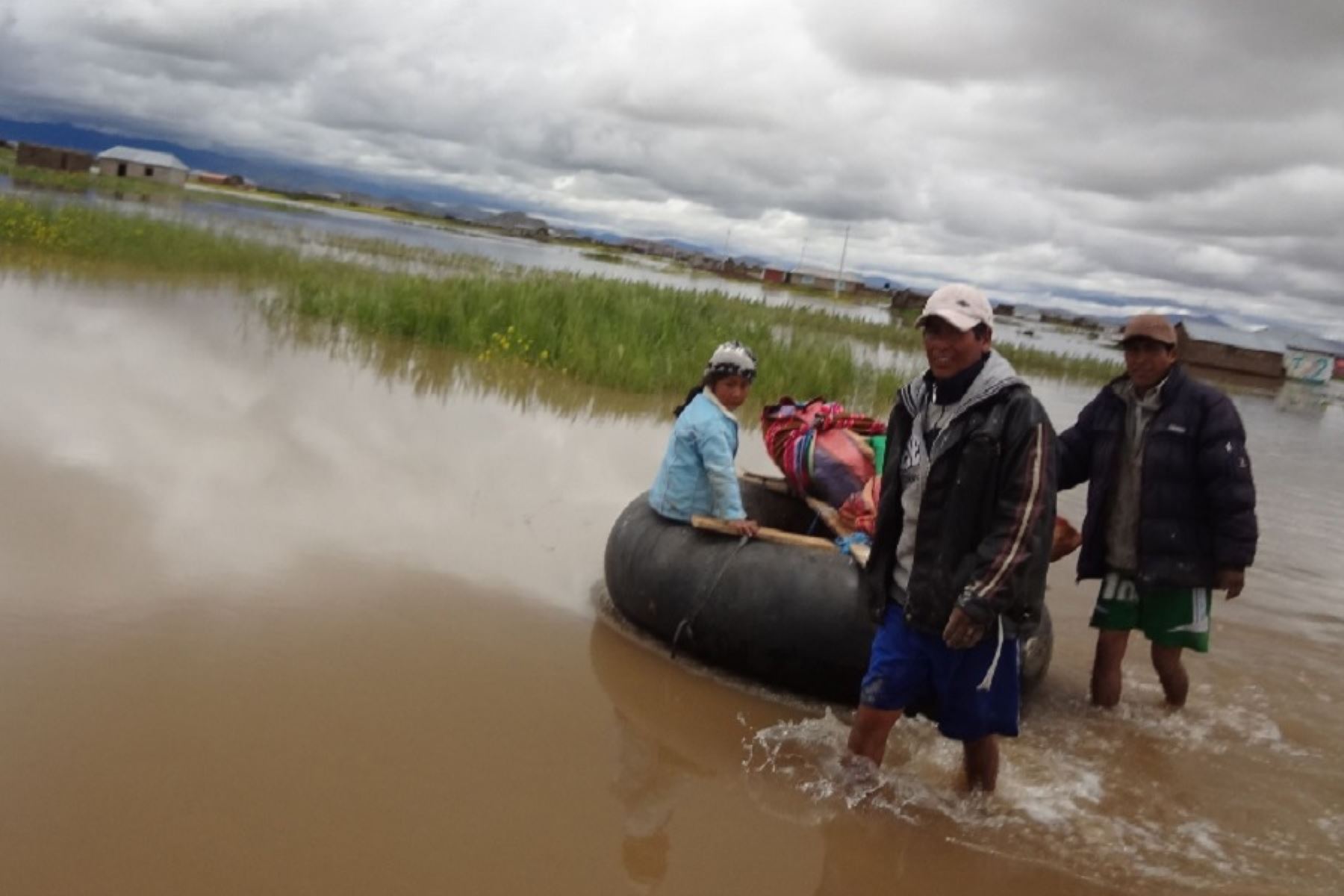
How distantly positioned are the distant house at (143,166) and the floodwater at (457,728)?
250 feet

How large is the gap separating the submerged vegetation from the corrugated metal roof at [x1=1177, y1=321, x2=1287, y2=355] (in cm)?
3261

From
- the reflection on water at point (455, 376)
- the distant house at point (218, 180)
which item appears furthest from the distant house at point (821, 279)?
the reflection on water at point (455, 376)

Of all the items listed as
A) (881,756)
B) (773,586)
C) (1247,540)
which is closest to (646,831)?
(881,756)

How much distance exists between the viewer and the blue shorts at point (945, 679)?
10.7 feet

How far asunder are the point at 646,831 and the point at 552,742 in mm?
606

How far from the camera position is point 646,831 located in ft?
11.0

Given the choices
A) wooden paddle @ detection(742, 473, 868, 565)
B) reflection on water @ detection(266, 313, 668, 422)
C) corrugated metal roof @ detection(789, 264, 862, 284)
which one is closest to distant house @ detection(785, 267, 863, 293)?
corrugated metal roof @ detection(789, 264, 862, 284)

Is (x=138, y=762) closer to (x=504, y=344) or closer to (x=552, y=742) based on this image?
(x=552, y=742)

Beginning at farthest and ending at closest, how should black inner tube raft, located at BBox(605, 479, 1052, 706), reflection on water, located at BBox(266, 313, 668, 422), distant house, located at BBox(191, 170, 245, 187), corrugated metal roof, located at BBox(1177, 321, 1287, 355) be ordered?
distant house, located at BBox(191, 170, 245, 187) < corrugated metal roof, located at BBox(1177, 321, 1287, 355) < reflection on water, located at BBox(266, 313, 668, 422) < black inner tube raft, located at BBox(605, 479, 1052, 706)

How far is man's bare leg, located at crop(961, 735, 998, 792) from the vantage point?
3.61 meters

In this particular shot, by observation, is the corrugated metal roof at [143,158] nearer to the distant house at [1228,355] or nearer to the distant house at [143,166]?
the distant house at [143,166]

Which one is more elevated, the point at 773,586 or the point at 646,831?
the point at 773,586

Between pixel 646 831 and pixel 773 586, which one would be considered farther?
pixel 773 586

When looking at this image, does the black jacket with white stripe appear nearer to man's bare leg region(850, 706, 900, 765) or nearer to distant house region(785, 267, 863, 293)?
man's bare leg region(850, 706, 900, 765)
